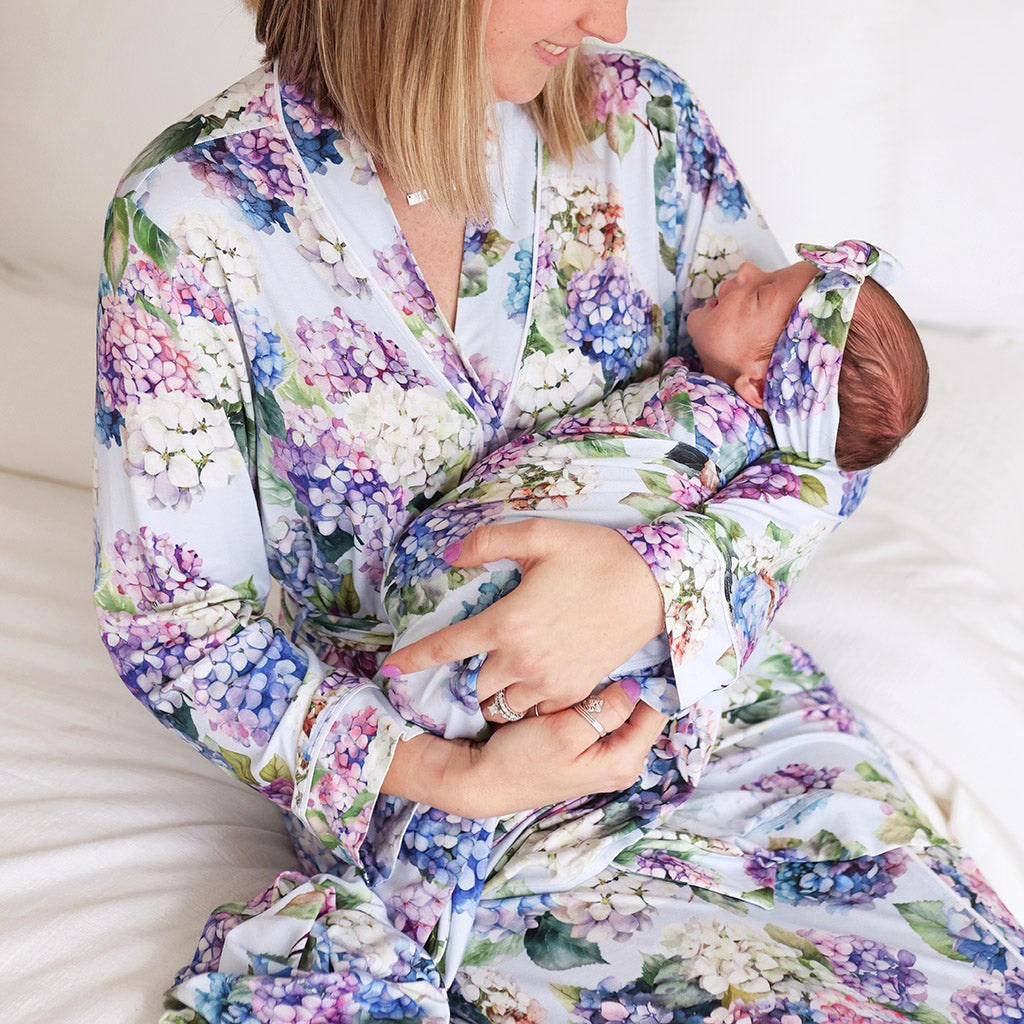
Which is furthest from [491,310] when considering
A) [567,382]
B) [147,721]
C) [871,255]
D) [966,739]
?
[966,739]

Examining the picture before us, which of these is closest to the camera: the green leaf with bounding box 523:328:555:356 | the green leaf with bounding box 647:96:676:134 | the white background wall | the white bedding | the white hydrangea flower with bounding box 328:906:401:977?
the white hydrangea flower with bounding box 328:906:401:977

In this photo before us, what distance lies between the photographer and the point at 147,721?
1.37m

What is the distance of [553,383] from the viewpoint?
3.84ft

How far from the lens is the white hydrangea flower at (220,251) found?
0.98 m

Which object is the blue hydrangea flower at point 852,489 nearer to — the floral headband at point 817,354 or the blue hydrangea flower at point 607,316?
the floral headband at point 817,354

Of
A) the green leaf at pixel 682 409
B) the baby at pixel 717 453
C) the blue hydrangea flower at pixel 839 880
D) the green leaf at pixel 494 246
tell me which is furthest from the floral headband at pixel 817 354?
the blue hydrangea flower at pixel 839 880

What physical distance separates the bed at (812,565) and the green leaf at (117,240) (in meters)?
0.57

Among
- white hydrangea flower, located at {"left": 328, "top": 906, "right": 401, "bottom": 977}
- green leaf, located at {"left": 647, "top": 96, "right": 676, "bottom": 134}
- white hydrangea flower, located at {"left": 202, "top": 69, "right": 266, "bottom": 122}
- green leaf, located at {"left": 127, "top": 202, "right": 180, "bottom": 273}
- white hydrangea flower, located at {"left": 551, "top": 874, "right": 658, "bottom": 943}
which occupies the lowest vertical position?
white hydrangea flower, located at {"left": 551, "top": 874, "right": 658, "bottom": 943}

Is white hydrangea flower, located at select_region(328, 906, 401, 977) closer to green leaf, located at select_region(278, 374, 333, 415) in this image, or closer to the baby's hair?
green leaf, located at select_region(278, 374, 333, 415)

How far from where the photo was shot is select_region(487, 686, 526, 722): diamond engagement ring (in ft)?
3.34

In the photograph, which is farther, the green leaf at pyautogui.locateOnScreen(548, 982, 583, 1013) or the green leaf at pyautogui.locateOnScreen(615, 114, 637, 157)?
the green leaf at pyautogui.locateOnScreen(615, 114, 637, 157)

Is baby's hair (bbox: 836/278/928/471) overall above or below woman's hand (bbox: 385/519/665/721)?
above

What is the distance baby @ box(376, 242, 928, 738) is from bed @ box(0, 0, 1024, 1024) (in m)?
0.32

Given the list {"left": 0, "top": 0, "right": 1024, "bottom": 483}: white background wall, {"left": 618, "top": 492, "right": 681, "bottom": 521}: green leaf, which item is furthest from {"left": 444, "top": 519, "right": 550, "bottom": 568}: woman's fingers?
{"left": 0, "top": 0, "right": 1024, "bottom": 483}: white background wall
